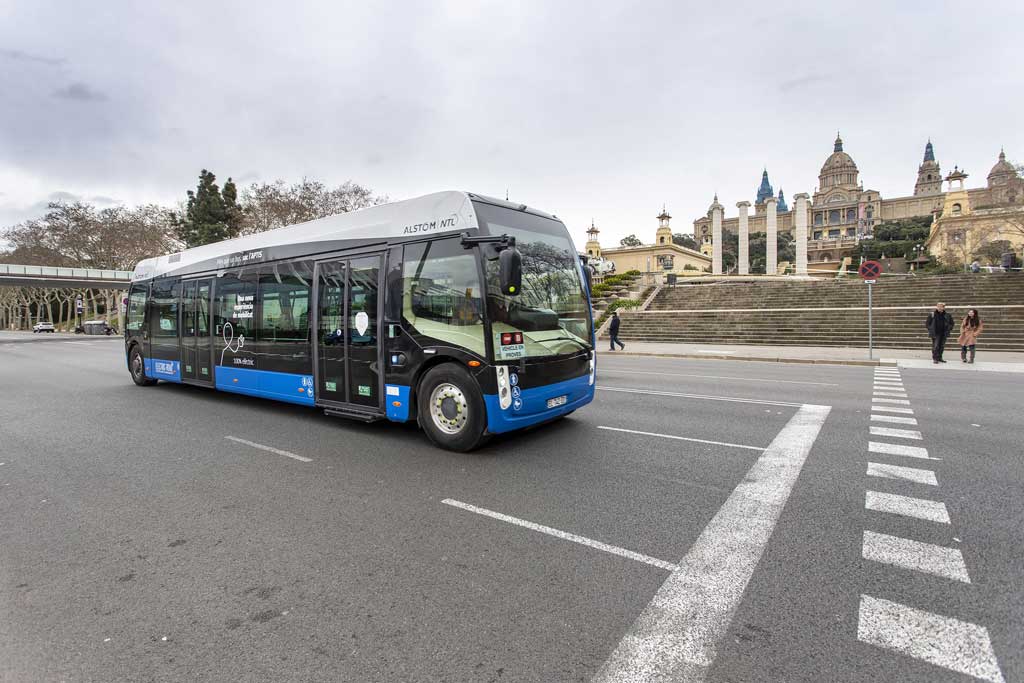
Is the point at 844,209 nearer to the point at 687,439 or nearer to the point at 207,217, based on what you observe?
the point at 207,217

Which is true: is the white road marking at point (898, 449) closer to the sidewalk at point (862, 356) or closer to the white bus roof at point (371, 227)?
the white bus roof at point (371, 227)

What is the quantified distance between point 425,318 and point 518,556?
3.48m

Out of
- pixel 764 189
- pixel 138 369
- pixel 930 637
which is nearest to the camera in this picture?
pixel 930 637

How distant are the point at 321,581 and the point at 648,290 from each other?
4092 centimetres

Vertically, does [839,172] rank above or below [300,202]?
above

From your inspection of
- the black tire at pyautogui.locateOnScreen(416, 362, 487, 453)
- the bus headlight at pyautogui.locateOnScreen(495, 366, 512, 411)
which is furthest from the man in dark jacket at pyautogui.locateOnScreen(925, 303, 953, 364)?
the black tire at pyautogui.locateOnScreen(416, 362, 487, 453)

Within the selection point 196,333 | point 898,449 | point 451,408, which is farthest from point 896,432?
point 196,333

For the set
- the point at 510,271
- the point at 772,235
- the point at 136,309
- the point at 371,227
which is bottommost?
the point at 136,309

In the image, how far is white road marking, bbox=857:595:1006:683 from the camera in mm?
2418

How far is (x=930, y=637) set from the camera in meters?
2.62

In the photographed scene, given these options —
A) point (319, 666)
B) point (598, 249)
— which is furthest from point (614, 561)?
point (598, 249)

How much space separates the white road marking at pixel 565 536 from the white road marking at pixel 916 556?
1412 mm

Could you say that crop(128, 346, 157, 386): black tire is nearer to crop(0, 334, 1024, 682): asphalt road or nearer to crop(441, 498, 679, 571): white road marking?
crop(0, 334, 1024, 682): asphalt road

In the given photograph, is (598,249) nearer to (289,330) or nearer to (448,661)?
(289,330)
